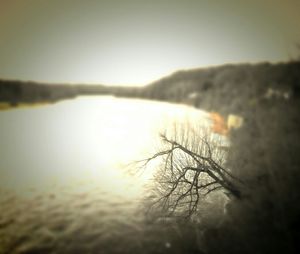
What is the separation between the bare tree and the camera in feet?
21.4

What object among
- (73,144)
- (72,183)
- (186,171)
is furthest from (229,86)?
(186,171)

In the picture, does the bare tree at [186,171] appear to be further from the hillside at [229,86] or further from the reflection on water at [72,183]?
the hillside at [229,86]

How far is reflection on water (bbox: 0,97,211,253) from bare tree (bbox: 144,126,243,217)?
984mm

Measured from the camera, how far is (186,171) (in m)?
6.63

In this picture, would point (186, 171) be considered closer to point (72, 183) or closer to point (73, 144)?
point (72, 183)

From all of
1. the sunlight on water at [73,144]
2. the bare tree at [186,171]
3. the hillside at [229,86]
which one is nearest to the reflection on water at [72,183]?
the sunlight on water at [73,144]

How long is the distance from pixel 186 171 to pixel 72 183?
221 inches

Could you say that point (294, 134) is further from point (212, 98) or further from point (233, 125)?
point (212, 98)

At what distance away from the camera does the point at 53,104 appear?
2188 centimetres

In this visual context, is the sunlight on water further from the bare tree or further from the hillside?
the hillside

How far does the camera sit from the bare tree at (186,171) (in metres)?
6.52

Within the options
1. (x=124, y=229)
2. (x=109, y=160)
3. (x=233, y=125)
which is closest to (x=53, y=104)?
(x=109, y=160)

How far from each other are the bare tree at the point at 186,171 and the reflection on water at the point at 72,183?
38.7 inches

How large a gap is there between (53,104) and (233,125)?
1419 cm
